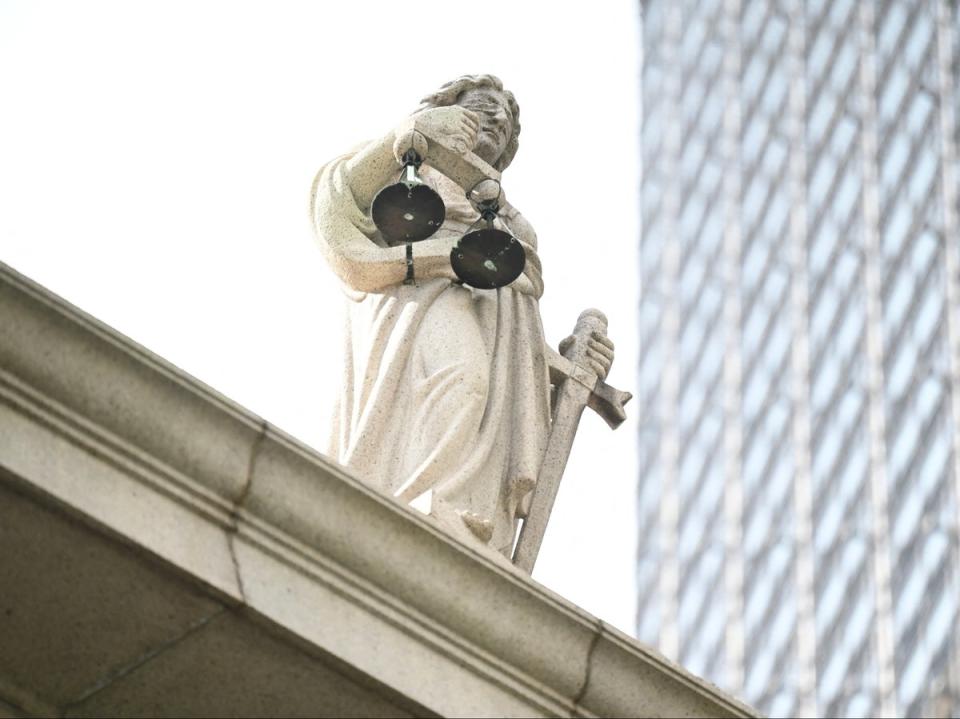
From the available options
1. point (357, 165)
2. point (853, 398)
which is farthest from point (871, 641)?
point (357, 165)

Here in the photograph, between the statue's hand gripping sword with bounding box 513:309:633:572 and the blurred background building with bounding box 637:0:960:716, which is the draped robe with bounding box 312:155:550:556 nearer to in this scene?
the statue's hand gripping sword with bounding box 513:309:633:572

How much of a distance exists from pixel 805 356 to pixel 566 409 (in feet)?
246

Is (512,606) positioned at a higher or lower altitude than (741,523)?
lower

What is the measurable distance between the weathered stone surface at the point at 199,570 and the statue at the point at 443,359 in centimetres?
94

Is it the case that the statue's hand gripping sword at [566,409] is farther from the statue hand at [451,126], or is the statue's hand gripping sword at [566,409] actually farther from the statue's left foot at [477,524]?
the statue hand at [451,126]

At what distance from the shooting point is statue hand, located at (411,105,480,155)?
13328 millimetres

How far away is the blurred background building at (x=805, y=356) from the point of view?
260 ft

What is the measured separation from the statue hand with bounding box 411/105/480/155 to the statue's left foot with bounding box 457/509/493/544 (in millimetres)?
2510

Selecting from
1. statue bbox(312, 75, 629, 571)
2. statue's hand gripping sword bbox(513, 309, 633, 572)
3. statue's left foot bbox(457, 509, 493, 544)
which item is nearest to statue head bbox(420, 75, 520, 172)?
statue bbox(312, 75, 629, 571)

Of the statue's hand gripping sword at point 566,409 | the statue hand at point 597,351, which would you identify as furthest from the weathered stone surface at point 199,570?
the statue hand at point 597,351

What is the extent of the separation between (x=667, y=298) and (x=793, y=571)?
16392 mm

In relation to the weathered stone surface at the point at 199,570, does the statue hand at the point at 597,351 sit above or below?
above

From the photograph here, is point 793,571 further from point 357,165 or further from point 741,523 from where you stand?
point 357,165

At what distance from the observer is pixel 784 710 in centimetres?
7831
